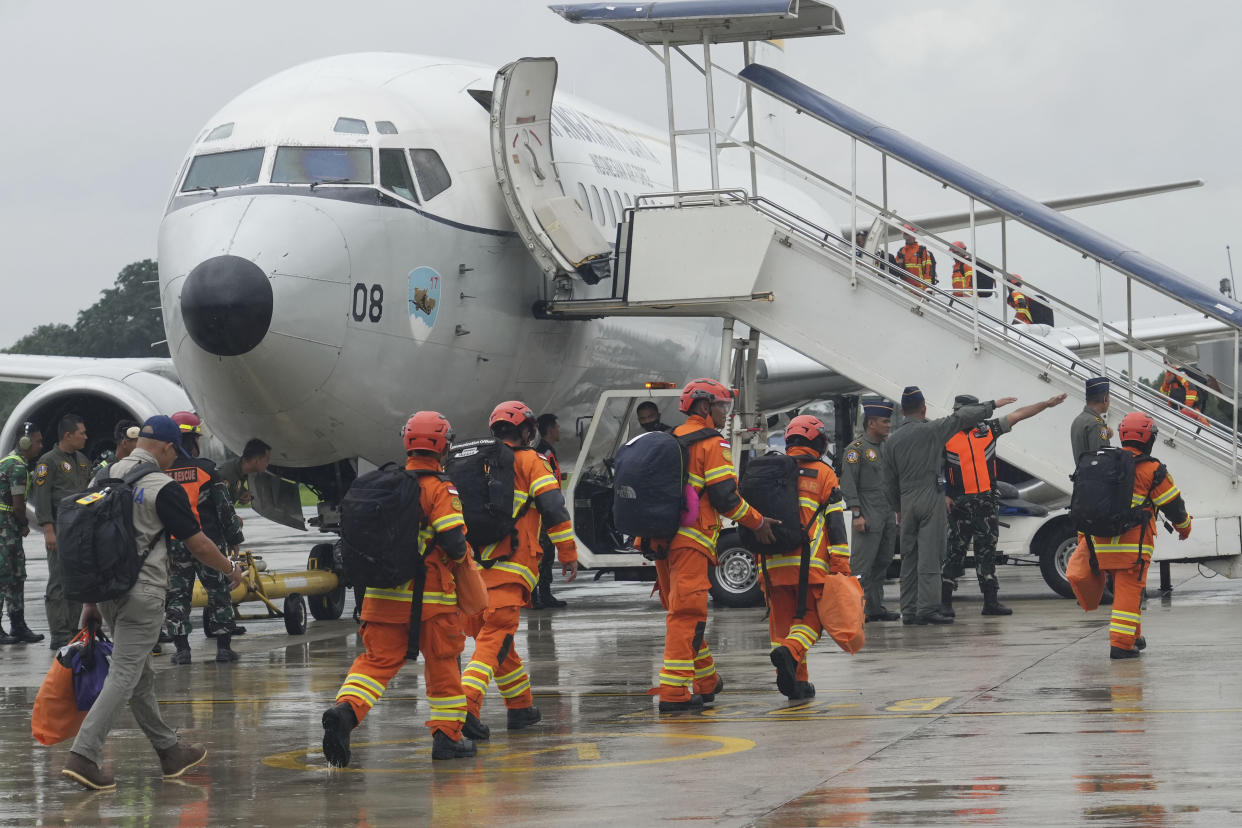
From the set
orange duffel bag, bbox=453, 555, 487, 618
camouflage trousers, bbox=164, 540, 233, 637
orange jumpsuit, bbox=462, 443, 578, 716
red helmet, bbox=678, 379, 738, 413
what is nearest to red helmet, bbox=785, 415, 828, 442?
red helmet, bbox=678, 379, 738, 413

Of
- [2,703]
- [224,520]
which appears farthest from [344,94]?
[2,703]

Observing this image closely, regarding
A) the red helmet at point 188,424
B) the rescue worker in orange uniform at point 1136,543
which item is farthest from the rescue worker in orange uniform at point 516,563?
the red helmet at point 188,424

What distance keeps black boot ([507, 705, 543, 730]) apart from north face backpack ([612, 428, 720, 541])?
1125 mm

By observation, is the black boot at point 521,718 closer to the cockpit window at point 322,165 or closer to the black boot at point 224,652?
the black boot at point 224,652

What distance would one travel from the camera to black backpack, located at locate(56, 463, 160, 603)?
812cm

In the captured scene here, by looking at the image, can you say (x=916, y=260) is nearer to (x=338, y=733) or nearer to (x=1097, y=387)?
(x=1097, y=387)

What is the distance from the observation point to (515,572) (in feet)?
31.2

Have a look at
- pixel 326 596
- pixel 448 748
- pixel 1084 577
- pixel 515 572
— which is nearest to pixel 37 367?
pixel 326 596

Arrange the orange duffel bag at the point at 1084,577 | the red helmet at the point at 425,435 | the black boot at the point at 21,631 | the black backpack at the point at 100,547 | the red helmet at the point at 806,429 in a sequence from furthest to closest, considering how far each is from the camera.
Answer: the black boot at the point at 21,631 < the orange duffel bag at the point at 1084,577 < the red helmet at the point at 806,429 < the red helmet at the point at 425,435 < the black backpack at the point at 100,547

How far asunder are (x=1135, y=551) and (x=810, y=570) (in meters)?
2.66

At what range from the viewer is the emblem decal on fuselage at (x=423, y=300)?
14383 millimetres

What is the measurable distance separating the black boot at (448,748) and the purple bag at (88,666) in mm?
1644

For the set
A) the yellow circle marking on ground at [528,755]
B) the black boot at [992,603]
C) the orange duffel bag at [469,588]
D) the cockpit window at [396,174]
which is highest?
the cockpit window at [396,174]

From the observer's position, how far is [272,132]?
47.7 ft
